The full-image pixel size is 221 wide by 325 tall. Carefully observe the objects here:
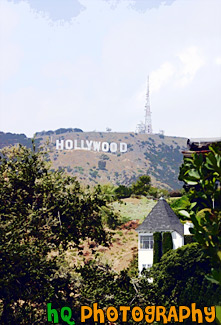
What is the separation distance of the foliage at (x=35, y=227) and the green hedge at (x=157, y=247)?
27322mm

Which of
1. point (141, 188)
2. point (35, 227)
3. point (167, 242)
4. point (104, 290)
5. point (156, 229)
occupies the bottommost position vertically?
point (167, 242)

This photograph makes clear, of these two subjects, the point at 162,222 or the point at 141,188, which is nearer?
the point at 162,222

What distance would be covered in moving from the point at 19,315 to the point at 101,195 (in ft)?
19.7

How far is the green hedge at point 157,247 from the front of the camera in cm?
4756

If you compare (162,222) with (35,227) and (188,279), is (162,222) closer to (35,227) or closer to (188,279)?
(188,279)

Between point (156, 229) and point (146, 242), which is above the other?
point (156, 229)

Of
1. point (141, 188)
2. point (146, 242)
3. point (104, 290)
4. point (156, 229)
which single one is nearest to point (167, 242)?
point (156, 229)

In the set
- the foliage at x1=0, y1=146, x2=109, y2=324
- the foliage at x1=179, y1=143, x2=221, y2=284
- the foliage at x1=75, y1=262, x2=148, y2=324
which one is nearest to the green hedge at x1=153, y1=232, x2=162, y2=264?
the foliage at x1=0, y1=146, x2=109, y2=324

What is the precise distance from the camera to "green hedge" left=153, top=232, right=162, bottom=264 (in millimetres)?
47562

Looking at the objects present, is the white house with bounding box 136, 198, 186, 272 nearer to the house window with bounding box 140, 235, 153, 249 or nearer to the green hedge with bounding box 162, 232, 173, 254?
the house window with bounding box 140, 235, 153, 249

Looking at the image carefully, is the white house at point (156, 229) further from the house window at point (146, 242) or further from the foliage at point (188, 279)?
the foliage at point (188, 279)

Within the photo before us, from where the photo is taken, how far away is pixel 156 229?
50.5m

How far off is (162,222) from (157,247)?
3.57m

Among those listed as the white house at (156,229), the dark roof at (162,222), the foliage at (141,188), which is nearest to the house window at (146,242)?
the white house at (156,229)
